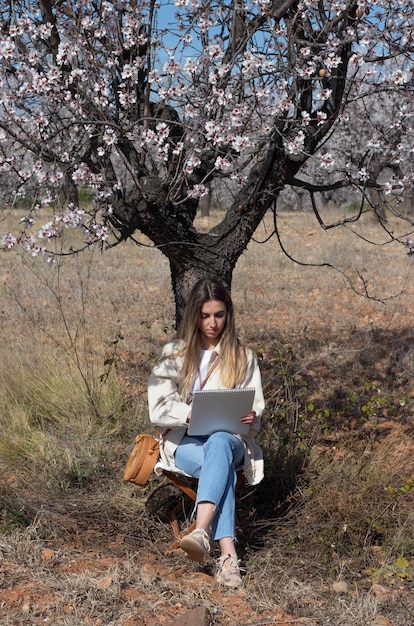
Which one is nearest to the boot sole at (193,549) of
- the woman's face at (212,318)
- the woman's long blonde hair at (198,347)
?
the woman's long blonde hair at (198,347)

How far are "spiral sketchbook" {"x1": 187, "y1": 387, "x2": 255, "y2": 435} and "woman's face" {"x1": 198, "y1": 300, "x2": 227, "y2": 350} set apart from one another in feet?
1.43

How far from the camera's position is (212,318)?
4090 mm

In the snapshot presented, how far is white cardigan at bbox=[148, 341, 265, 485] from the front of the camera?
3.93 m

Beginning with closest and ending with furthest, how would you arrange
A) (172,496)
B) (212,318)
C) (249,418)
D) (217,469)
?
(217,469)
(249,418)
(212,318)
(172,496)

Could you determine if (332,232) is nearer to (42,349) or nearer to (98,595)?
(42,349)

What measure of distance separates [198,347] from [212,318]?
0.55 feet

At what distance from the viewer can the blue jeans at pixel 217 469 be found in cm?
370

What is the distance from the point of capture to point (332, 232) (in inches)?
602

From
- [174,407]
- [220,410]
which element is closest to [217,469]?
[220,410]

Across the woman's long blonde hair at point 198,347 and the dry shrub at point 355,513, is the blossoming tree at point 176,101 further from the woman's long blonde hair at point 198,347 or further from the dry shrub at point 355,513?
the dry shrub at point 355,513

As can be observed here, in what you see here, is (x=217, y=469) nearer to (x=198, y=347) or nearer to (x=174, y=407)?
(x=174, y=407)

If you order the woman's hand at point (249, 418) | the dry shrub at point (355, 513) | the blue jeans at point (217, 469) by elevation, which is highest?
the woman's hand at point (249, 418)

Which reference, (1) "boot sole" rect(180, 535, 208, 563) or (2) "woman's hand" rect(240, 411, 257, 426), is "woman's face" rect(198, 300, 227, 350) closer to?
(2) "woman's hand" rect(240, 411, 257, 426)

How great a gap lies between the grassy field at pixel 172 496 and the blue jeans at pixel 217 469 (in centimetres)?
26
